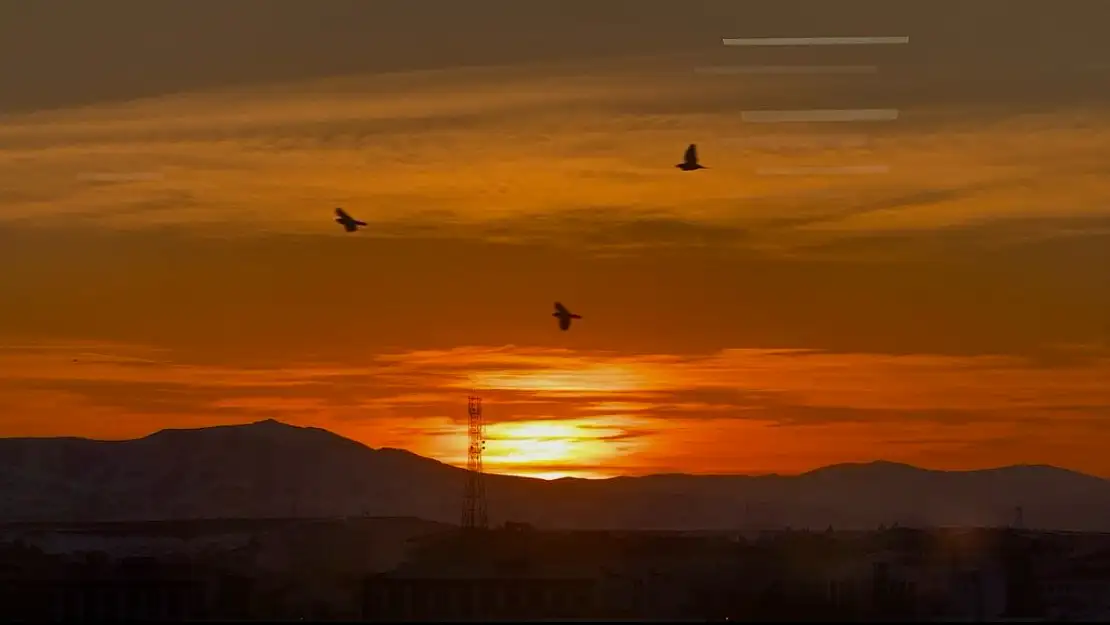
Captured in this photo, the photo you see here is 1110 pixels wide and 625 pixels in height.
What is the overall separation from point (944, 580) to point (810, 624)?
3224 centimetres

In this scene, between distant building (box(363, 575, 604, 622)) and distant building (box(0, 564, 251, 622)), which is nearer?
distant building (box(363, 575, 604, 622))

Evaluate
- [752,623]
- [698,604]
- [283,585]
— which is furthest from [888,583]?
[283,585]

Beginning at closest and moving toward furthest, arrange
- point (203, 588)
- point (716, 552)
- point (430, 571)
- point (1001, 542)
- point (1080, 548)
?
point (430, 571)
point (203, 588)
point (1001, 542)
point (716, 552)
point (1080, 548)

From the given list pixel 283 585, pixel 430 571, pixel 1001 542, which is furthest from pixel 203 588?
pixel 1001 542

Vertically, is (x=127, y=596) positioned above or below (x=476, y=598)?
above

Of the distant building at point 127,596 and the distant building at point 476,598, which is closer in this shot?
the distant building at point 476,598

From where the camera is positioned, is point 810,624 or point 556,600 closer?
point 810,624

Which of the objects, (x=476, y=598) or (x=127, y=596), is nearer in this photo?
(x=476, y=598)

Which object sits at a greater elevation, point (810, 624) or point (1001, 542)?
point (1001, 542)

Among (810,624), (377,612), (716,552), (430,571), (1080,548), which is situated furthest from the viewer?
(1080,548)

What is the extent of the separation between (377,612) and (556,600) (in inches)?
426

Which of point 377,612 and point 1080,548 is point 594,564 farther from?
point 1080,548

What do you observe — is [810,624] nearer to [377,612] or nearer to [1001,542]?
[377,612]

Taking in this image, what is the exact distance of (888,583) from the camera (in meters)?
134
